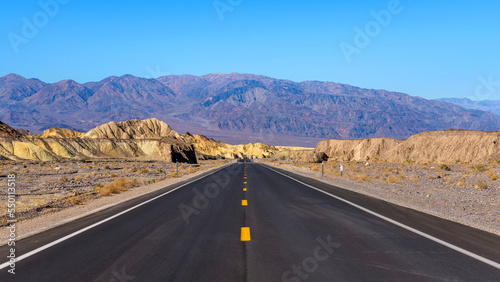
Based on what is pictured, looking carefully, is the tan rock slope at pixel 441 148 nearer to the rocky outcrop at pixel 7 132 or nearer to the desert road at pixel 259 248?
the desert road at pixel 259 248

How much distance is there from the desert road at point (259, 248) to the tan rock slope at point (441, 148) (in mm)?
50469

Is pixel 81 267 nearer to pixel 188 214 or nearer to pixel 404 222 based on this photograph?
pixel 188 214

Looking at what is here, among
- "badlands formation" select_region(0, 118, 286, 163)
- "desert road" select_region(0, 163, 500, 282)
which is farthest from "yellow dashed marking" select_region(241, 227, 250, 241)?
"badlands formation" select_region(0, 118, 286, 163)

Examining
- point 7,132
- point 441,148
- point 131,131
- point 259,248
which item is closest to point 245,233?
point 259,248

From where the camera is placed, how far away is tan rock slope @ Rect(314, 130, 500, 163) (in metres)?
56.1

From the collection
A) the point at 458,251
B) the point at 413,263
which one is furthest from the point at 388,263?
the point at 458,251

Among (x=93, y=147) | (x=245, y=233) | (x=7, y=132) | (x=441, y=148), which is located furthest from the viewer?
(x=93, y=147)

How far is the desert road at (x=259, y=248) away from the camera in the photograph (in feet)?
17.7

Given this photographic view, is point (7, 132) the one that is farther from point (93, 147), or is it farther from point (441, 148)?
point (441, 148)

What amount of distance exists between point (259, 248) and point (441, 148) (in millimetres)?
65813

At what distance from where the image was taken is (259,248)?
22.6ft

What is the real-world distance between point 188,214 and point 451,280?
297 inches

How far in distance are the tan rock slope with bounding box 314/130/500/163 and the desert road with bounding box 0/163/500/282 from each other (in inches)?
1987

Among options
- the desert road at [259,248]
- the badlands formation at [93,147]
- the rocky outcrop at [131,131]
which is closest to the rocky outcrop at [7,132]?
the badlands formation at [93,147]
